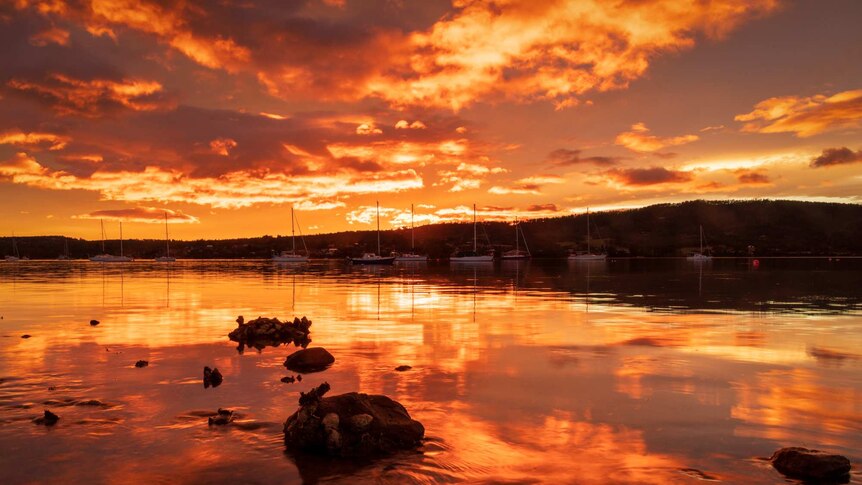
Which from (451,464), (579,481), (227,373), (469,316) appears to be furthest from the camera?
(469,316)

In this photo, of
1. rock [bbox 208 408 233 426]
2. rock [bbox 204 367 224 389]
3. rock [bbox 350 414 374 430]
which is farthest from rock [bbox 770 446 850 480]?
rock [bbox 204 367 224 389]

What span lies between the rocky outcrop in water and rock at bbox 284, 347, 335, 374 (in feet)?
13.7

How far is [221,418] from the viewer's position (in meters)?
13.5

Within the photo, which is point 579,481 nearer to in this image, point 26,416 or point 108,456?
point 108,456

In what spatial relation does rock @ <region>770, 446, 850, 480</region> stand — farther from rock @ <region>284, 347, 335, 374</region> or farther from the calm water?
rock @ <region>284, 347, 335, 374</region>

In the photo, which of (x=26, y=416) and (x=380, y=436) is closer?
(x=380, y=436)

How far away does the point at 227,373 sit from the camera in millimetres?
18906

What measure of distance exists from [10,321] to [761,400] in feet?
125

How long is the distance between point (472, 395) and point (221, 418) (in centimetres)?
686

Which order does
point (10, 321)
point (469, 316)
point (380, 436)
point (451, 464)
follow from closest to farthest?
point (451, 464)
point (380, 436)
point (10, 321)
point (469, 316)

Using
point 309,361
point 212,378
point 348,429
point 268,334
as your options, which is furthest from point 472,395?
→ point 268,334

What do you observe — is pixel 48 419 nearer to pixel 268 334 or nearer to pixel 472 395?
pixel 472 395

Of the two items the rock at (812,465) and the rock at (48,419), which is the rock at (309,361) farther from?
the rock at (812,465)

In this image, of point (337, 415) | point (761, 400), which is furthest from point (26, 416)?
point (761, 400)
